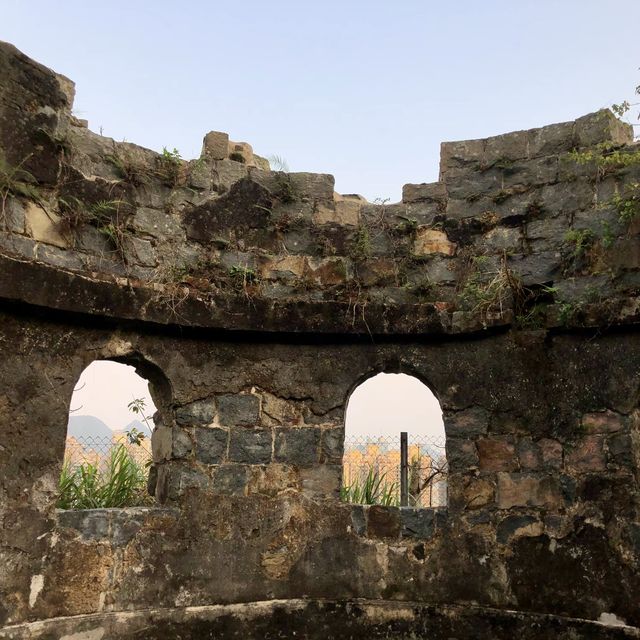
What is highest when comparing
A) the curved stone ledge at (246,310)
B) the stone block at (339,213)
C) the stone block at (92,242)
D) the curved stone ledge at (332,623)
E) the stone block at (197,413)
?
the stone block at (339,213)

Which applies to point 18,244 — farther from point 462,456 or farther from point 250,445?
point 462,456

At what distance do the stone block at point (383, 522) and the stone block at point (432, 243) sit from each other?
2.20 m

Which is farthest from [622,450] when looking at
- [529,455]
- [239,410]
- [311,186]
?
[311,186]

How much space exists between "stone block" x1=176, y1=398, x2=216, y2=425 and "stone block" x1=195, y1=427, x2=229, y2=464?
0.22 ft

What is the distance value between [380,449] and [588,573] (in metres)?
3.91

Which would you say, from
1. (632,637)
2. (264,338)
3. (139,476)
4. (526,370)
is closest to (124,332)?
(264,338)

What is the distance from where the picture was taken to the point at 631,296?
4.35 m

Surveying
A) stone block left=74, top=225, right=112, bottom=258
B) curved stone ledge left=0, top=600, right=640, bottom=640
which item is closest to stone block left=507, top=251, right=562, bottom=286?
curved stone ledge left=0, top=600, right=640, bottom=640

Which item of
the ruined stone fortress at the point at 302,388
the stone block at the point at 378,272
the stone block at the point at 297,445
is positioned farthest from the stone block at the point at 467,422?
the stone block at the point at 378,272

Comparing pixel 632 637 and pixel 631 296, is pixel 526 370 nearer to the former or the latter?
pixel 631 296

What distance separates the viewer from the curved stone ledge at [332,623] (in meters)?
4.03

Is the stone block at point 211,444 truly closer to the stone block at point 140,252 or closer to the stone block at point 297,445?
the stone block at point 297,445

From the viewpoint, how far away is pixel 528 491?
4.52m

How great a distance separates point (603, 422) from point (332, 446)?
1977 mm
